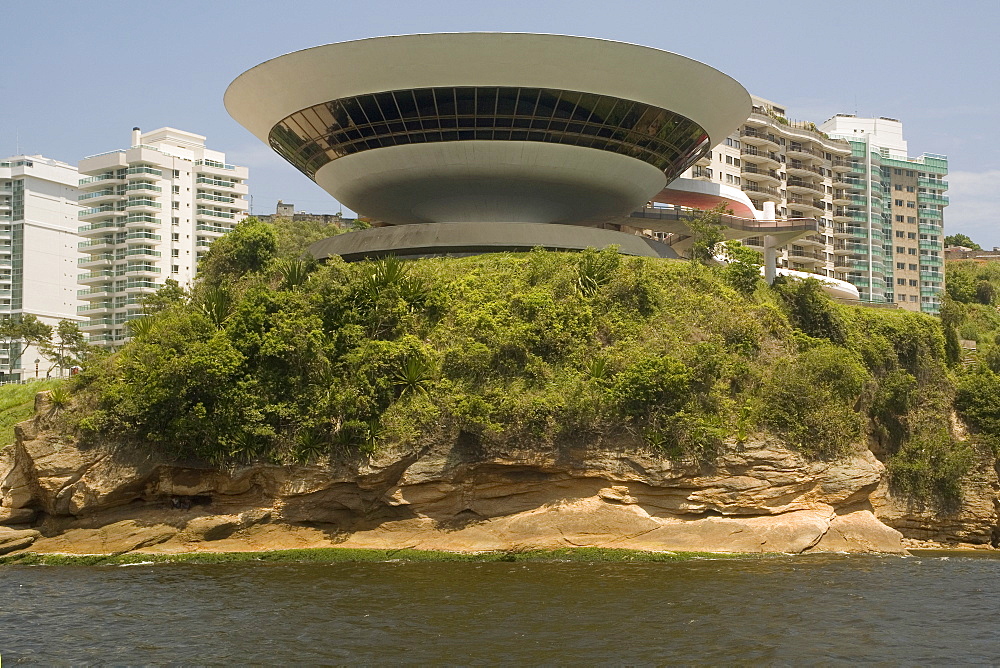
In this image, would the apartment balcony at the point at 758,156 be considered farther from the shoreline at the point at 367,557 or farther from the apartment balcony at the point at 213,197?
the shoreline at the point at 367,557

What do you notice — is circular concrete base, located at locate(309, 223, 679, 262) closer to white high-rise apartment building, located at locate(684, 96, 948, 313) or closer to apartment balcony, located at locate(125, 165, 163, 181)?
white high-rise apartment building, located at locate(684, 96, 948, 313)

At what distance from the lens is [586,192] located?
45.8 meters

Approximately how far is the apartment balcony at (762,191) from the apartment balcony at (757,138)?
11.6 feet

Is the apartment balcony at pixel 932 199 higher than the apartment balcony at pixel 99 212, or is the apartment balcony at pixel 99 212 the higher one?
the apartment balcony at pixel 932 199

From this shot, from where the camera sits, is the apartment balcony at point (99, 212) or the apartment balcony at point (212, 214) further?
the apartment balcony at point (212, 214)

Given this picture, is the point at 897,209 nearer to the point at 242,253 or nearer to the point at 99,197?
the point at 99,197

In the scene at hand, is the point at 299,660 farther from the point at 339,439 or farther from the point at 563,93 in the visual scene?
the point at 563,93

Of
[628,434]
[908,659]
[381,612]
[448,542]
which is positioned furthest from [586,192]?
[908,659]

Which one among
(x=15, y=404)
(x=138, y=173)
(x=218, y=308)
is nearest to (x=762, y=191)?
(x=138, y=173)

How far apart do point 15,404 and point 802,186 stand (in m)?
75.8

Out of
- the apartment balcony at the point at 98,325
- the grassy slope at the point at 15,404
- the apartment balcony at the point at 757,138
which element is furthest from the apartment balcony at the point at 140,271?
the apartment balcony at the point at 757,138

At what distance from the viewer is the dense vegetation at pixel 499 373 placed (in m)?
31.2

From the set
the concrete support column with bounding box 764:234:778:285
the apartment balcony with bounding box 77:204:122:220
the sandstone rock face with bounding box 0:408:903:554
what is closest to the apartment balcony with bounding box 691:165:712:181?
the concrete support column with bounding box 764:234:778:285

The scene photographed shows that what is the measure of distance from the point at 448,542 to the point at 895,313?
23.9 m
